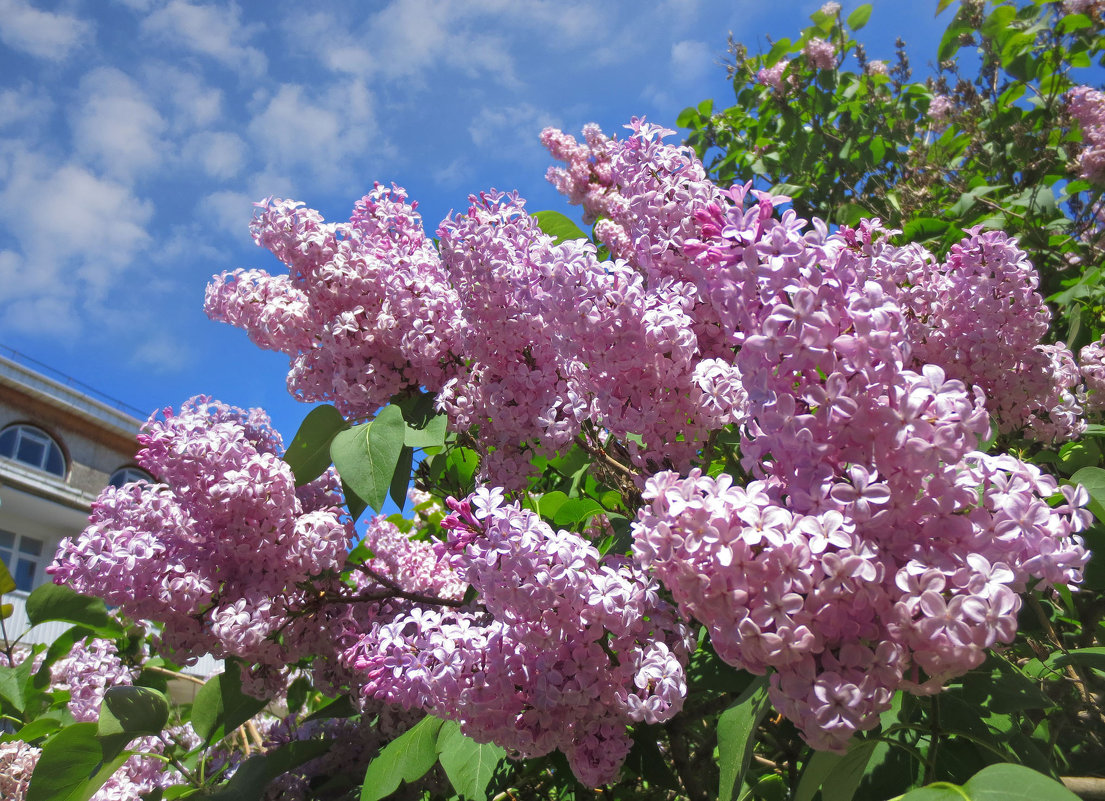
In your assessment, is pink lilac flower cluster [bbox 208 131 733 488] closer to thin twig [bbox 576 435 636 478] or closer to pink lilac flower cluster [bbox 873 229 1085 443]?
thin twig [bbox 576 435 636 478]

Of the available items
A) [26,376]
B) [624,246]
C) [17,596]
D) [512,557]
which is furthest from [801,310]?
[26,376]

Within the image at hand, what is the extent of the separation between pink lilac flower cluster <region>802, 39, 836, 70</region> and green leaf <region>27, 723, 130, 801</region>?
5375 mm

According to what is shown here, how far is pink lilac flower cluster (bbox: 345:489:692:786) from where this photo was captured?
1.38 metres

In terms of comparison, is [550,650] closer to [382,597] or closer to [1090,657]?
[1090,657]

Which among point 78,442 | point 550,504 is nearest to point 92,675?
point 550,504

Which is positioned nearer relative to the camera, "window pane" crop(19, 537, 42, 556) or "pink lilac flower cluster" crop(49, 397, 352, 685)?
"pink lilac flower cluster" crop(49, 397, 352, 685)

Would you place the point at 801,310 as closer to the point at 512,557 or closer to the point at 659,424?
the point at 659,424

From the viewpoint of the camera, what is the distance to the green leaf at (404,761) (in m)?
2.00

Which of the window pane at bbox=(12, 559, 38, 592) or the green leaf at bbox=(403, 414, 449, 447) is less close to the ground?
the window pane at bbox=(12, 559, 38, 592)

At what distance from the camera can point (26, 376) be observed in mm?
26719

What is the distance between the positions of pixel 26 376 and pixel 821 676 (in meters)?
31.3

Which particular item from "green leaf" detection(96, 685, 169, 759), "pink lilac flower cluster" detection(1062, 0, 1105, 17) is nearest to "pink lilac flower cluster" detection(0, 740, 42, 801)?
"green leaf" detection(96, 685, 169, 759)

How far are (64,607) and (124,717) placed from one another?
1090 millimetres

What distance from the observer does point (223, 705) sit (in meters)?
2.71
